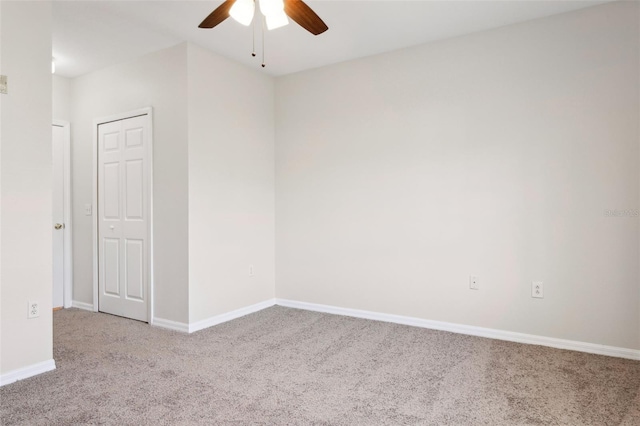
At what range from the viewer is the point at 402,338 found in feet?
10.9

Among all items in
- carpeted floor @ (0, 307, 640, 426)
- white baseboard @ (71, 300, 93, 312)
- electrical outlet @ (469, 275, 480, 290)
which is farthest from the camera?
white baseboard @ (71, 300, 93, 312)

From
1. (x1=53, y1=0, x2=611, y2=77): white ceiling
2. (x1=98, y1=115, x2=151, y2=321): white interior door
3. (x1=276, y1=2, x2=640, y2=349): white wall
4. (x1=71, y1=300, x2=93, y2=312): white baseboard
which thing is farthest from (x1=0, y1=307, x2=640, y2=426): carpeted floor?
(x1=53, y1=0, x2=611, y2=77): white ceiling

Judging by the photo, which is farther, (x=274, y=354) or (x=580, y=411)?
(x=274, y=354)

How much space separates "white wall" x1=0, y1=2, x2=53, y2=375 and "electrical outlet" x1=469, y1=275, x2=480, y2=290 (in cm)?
310

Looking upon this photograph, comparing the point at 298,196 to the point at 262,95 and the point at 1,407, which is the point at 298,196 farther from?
the point at 1,407

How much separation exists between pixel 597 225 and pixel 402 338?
1.65 m

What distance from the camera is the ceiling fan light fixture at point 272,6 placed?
1974mm

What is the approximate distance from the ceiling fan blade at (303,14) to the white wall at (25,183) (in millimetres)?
1687

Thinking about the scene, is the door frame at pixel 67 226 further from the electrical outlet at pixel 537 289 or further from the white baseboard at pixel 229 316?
the electrical outlet at pixel 537 289

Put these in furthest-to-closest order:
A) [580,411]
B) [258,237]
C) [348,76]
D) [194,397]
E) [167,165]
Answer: [258,237]
[348,76]
[167,165]
[194,397]
[580,411]

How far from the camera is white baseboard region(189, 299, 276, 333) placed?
3.55 metres

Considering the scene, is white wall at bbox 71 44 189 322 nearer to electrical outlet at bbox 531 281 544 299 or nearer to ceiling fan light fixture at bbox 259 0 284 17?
ceiling fan light fixture at bbox 259 0 284 17

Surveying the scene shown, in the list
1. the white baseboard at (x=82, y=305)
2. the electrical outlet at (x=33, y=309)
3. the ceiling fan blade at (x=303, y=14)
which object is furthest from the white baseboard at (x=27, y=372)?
the ceiling fan blade at (x=303, y=14)

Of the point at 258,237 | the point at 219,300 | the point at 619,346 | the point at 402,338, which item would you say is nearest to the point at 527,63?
the point at 619,346
